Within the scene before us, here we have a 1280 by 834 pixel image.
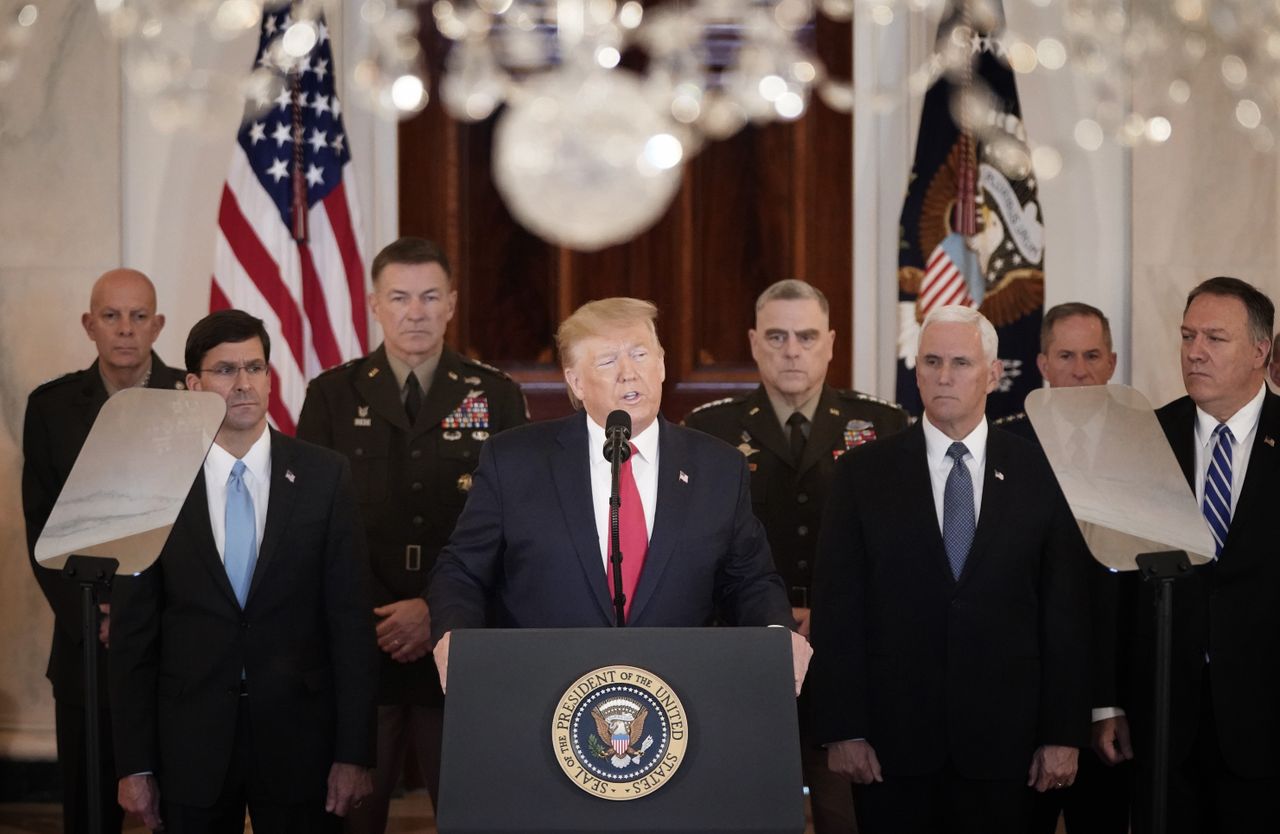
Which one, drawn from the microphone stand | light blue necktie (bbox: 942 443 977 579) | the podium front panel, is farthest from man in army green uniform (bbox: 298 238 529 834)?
the podium front panel

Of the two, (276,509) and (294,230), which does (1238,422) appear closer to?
(276,509)

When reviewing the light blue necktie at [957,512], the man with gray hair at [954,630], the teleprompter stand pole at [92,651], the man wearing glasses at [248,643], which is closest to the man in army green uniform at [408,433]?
the man wearing glasses at [248,643]

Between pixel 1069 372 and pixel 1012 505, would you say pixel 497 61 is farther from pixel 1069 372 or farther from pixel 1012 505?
pixel 1012 505

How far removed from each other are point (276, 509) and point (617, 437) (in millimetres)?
1093

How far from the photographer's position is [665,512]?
2703 millimetres

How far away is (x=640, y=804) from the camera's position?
2105 millimetres

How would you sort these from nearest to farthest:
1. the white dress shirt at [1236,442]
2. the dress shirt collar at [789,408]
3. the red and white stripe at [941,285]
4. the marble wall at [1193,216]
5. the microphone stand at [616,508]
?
the microphone stand at [616,508], the white dress shirt at [1236,442], the dress shirt collar at [789,408], the red and white stripe at [941,285], the marble wall at [1193,216]

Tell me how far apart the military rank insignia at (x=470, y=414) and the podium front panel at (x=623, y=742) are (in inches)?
66.9

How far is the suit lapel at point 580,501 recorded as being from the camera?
265 centimetres

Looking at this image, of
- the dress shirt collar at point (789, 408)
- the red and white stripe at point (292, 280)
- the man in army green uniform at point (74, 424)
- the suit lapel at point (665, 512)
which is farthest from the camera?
the red and white stripe at point (292, 280)

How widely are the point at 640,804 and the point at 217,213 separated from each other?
147 inches

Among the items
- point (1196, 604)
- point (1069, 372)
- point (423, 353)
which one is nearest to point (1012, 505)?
point (1196, 604)

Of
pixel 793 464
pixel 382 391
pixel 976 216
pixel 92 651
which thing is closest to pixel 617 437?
pixel 92 651

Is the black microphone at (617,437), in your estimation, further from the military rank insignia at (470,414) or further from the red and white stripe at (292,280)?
the red and white stripe at (292,280)
